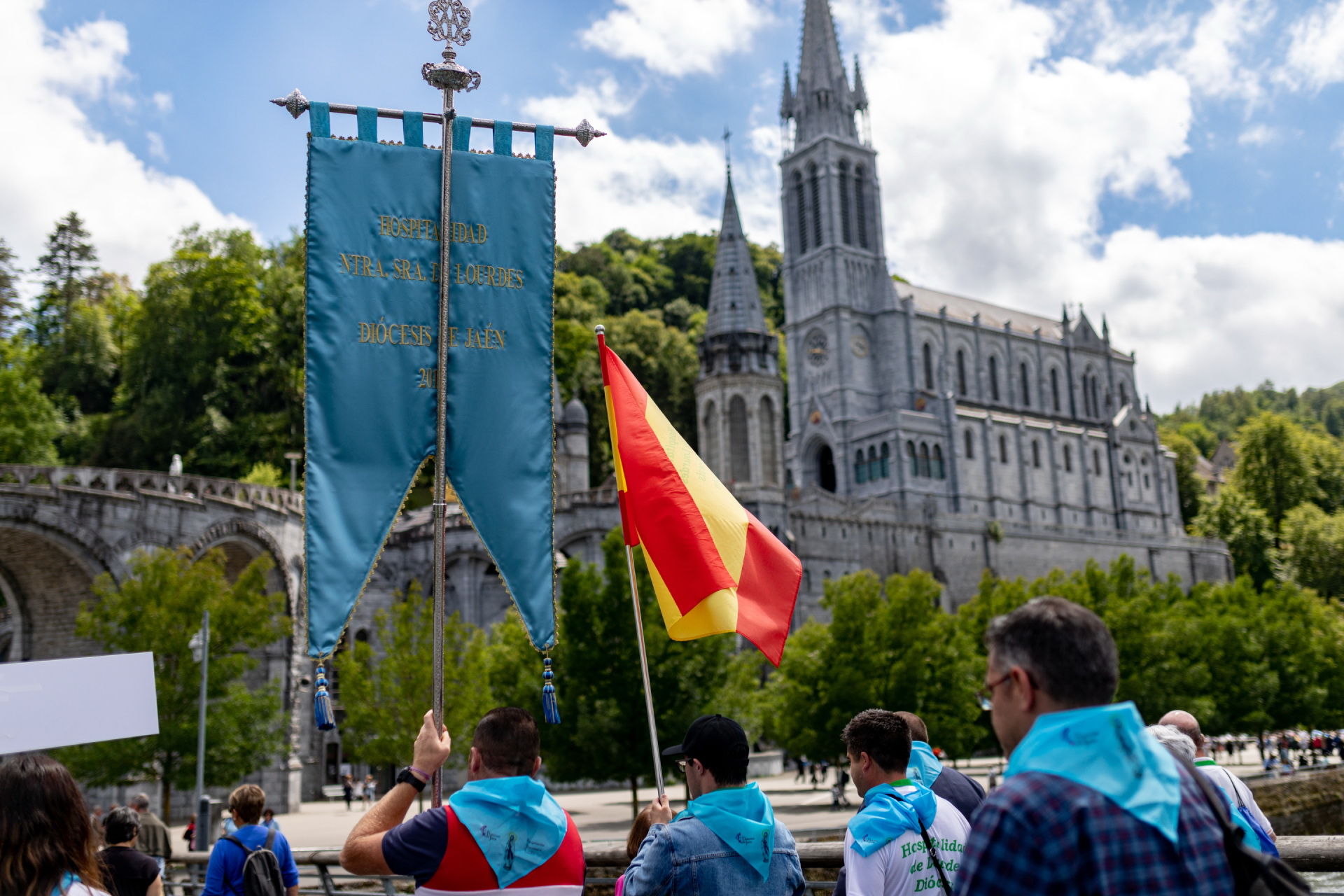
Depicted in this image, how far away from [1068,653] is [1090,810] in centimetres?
36

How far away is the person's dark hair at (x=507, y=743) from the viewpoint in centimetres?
408

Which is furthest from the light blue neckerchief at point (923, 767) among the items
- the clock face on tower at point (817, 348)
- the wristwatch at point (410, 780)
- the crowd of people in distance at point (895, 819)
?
the clock face on tower at point (817, 348)

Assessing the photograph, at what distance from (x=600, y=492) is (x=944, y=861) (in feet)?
129

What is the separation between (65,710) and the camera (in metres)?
5.75

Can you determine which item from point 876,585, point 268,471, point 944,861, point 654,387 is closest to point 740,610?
point 944,861

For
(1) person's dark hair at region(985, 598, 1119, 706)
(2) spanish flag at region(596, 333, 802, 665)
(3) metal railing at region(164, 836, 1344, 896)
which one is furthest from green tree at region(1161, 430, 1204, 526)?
(1) person's dark hair at region(985, 598, 1119, 706)

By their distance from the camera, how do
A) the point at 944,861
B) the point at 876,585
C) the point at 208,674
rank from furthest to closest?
the point at 876,585
the point at 208,674
the point at 944,861

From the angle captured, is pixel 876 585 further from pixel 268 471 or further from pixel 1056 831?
pixel 1056 831

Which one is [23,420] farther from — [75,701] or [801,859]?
[801,859]

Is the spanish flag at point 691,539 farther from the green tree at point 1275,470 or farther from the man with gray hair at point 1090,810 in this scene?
the green tree at point 1275,470

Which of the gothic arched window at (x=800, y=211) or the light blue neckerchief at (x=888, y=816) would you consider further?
the gothic arched window at (x=800, y=211)

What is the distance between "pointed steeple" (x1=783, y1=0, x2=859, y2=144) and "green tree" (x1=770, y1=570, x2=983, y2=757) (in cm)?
5108

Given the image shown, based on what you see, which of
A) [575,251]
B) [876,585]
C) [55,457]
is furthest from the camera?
[575,251]

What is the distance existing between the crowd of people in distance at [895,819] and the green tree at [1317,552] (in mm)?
73498
